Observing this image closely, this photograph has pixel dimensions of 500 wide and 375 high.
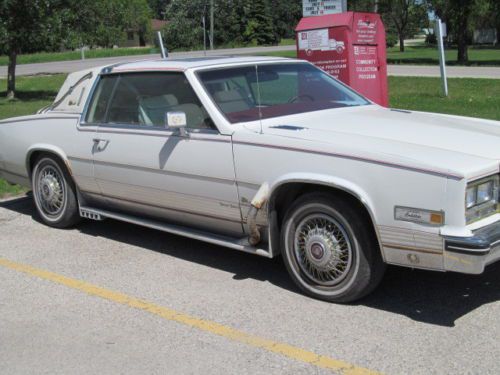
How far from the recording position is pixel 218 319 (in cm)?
436

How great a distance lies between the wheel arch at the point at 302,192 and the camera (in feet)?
13.5

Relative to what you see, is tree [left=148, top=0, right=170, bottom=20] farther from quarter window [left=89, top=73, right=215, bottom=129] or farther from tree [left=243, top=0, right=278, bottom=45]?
quarter window [left=89, top=73, right=215, bottom=129]

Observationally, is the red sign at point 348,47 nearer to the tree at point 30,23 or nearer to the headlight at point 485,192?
the headlight at point 485,192

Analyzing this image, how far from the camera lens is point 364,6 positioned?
170ft

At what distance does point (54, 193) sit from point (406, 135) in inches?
142

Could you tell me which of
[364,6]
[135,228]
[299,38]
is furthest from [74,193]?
[364,6]

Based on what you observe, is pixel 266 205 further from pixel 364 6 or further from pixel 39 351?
pixel 364 6

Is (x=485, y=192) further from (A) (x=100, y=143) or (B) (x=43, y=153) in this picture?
(B) (x=43, y=153)

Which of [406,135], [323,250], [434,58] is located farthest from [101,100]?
[434,58]

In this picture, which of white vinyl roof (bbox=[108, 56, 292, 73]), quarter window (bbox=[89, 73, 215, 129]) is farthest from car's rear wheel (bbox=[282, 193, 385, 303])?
white vinyl roof (bbox=[108, 56, 292, 73])

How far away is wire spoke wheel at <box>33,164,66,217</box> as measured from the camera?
21.3 feet

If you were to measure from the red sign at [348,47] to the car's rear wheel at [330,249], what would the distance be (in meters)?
5.33

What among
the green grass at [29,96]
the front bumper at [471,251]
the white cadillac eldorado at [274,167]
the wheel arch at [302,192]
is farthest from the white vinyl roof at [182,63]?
the green grass at [29,96]

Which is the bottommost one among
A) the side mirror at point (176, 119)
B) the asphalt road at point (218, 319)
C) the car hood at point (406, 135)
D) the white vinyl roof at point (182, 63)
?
the asphalt road at point (218, 319)
